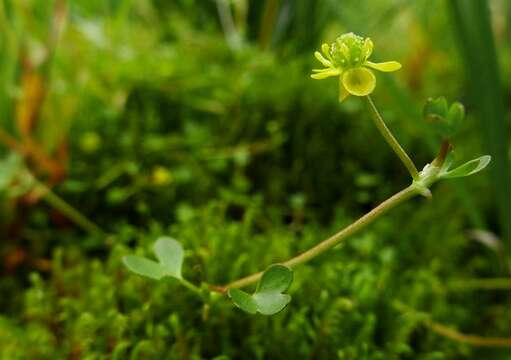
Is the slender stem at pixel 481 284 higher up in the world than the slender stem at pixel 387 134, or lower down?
higher up

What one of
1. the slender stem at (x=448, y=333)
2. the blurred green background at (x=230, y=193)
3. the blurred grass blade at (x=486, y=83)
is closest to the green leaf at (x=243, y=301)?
the blurred green background at (x=230, y=193)

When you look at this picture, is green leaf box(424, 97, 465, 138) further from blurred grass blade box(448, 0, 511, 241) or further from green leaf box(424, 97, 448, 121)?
blurred grass blade box(448, 0, 511, 241)

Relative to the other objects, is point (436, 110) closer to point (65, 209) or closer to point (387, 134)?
point (387, 134)

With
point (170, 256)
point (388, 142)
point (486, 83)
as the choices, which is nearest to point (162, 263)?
point (170, 256)

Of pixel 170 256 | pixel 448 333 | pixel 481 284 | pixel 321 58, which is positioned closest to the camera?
pixel 321 58

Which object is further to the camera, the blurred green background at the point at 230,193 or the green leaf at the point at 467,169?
the blurred green background at the point at 230,193

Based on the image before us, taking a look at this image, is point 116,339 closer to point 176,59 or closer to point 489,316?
point 489,316

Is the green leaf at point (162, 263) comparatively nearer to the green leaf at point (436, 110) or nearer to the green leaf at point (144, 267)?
the green leaf at point (144, 267)
